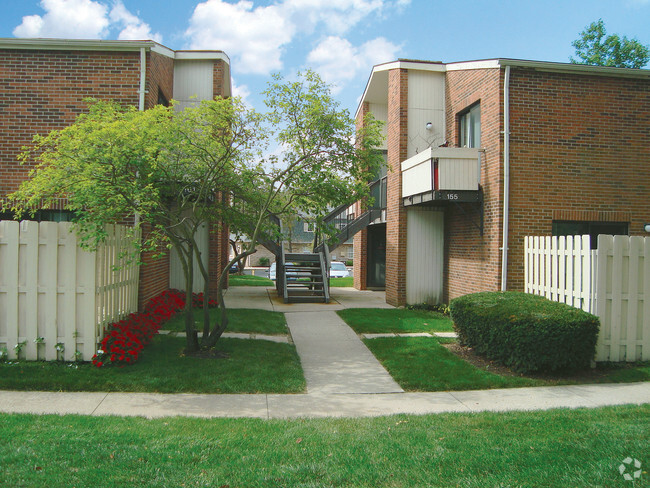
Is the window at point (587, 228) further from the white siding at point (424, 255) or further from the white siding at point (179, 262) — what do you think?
the white siding at point (179, 262)

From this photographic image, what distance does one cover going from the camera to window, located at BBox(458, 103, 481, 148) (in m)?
11.7

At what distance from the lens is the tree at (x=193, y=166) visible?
6.25m

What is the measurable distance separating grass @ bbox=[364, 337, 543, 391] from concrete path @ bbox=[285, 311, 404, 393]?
18 centimetres

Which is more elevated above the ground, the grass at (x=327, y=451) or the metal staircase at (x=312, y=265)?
the metal staircase at (x=312, y=265)

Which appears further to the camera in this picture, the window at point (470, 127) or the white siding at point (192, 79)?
the white siding at point (192, 79)

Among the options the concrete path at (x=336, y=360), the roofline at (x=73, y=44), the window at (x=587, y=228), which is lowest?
the concrete path at (x=336, y=360)

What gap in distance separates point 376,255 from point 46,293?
13885 mm

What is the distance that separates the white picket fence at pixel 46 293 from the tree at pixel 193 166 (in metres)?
0.36

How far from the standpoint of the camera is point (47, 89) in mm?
9648

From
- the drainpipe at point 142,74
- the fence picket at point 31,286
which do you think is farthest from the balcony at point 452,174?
the fence picket at point 31,286

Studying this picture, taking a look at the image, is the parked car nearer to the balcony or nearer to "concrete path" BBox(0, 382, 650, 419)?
the balcony

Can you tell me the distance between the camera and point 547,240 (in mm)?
8414

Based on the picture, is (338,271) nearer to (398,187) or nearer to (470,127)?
(398,187)

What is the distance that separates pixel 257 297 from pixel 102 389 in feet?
31.5
